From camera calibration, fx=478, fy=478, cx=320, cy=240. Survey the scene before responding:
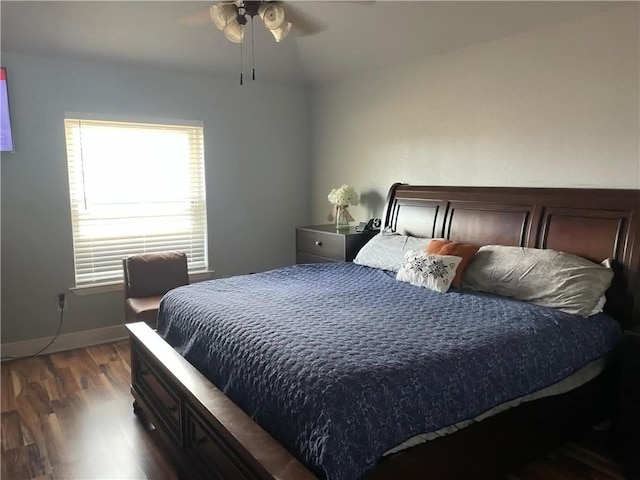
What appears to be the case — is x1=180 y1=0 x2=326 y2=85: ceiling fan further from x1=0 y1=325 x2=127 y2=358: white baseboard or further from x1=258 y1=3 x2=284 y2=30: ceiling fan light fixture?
x1=0 y1=325 x2=127 y2=358: white baseboard

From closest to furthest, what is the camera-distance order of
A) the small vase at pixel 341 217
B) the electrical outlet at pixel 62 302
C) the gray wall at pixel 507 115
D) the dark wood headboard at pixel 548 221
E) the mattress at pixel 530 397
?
the mattress at pixel 530 397 < the dark wood headboard at pixel 548 221 < the gray wall at pixel 507 115 < the electrical outlet at pixel 62 302 < the small vase at pixel 341 217

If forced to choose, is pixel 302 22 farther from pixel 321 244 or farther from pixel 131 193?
pixel 131 193

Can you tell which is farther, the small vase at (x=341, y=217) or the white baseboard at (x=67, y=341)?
the small vase at (x=341, y=217)

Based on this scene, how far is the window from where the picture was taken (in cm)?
393

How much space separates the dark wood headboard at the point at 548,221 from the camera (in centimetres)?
253

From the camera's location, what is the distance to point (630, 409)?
224 cm

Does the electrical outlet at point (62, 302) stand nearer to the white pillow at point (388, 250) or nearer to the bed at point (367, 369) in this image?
the bed at point (367, 369)

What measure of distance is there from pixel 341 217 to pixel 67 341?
255 cm

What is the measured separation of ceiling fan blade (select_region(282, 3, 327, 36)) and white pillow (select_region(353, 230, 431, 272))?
1715 mm

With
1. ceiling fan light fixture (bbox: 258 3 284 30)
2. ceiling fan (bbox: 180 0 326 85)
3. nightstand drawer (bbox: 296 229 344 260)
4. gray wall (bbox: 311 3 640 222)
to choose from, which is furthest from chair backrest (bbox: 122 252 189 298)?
ceiling fan light fixture (bbox: 258 3 284 30)

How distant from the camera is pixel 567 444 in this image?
250 cm

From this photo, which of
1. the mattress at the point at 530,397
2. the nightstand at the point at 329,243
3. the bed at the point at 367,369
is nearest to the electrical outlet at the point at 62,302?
the bed at the point at 367,369

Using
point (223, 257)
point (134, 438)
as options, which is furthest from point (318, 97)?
point (134, 438)

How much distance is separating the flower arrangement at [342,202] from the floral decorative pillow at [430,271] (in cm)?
135
